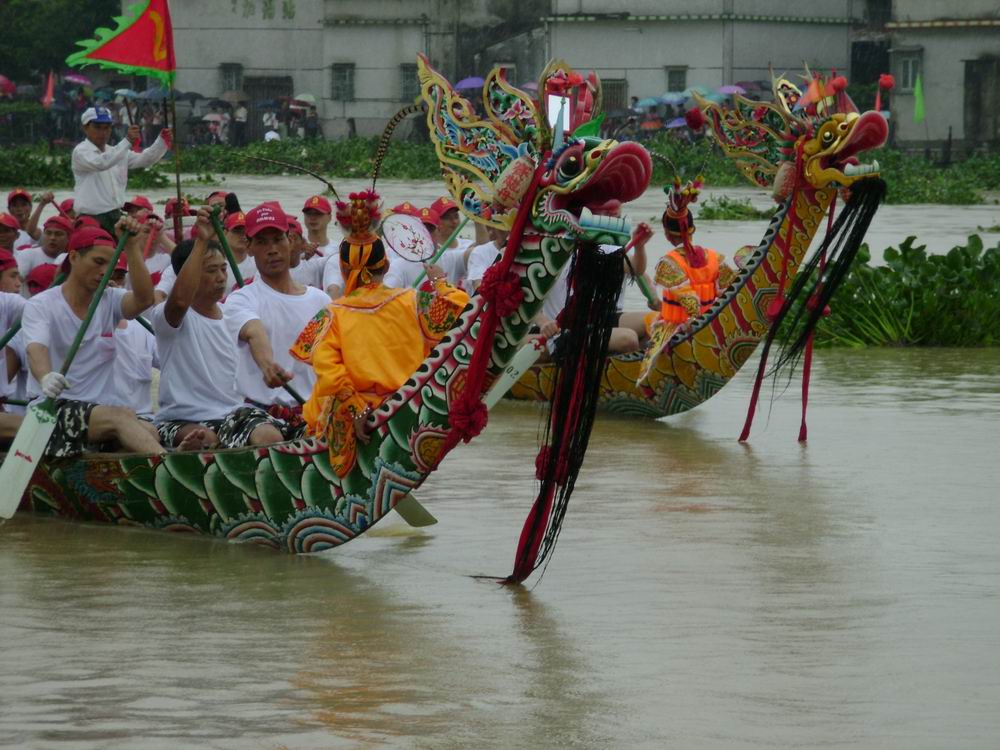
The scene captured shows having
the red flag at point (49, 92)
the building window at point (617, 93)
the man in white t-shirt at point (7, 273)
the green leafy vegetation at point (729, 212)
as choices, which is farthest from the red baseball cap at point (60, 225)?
the red flag at point (49, 92)

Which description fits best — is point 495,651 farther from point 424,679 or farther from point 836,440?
point 836,440

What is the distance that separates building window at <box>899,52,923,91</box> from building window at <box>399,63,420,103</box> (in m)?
13.8

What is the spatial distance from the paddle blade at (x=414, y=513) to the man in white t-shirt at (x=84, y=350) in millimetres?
1238

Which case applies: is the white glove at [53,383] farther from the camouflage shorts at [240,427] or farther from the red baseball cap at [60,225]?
the red baseball cap at [60,225]

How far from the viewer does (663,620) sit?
7250mm

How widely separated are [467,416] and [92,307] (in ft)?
7.87

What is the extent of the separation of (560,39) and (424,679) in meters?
44.8

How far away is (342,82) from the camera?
177ft

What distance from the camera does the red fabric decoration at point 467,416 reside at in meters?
7.48

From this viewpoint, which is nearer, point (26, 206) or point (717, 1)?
point (26, 206)

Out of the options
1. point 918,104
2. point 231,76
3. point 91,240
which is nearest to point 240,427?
point 91,240

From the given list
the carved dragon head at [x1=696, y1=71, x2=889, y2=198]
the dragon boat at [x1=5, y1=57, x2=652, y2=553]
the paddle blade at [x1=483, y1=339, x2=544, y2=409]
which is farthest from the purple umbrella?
the paddle blade at [x1=483, y1=339, x2=544, y2=409]

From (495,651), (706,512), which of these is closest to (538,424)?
(706,512)

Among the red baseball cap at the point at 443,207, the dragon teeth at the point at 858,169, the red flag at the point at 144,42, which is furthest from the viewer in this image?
the red baseball cap at the point at 443,207
